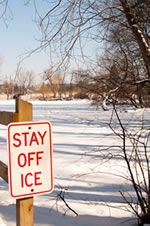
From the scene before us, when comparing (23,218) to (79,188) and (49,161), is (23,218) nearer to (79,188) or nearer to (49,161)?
(49,161)

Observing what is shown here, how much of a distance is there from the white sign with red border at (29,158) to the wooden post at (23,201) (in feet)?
0.34

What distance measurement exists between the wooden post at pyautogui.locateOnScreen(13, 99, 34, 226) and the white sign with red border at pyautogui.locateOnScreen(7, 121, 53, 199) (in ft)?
0.34

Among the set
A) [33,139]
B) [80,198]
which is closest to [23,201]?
[33,139]

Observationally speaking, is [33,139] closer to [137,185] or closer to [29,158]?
[29,158]

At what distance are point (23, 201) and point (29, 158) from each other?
0.31 meters

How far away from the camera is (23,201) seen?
174 centimetres

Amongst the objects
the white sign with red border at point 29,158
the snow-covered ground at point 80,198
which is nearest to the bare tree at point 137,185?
Result: the snow-covered ground at point 80,198

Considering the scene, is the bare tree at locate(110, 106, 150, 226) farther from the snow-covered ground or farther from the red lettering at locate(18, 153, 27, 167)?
the red lettering at locate(18, 153, 27, 167)

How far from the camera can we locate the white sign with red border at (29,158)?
63.7 inches

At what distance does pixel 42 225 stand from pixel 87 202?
1.03m

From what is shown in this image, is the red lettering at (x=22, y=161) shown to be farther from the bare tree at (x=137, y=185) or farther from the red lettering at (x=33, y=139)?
the bare tree at (x=137, y=185)

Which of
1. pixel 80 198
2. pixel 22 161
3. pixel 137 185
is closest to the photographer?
pixel 22 161

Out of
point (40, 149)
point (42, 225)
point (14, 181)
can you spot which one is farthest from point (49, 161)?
point (42, 225)

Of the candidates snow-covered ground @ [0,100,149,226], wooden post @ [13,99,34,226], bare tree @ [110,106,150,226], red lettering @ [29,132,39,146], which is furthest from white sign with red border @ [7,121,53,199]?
snow-covered ground @ [0,100,149,226]
